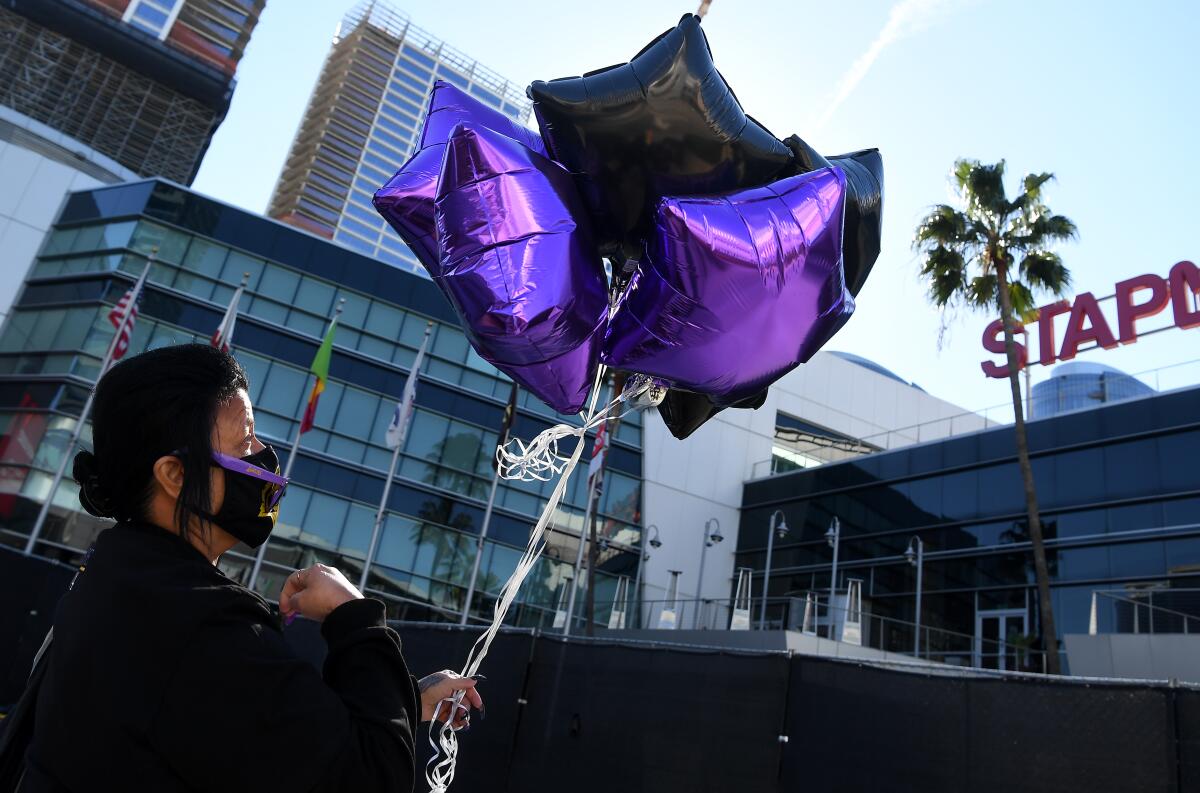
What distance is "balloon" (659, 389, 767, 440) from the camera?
9.79 feet

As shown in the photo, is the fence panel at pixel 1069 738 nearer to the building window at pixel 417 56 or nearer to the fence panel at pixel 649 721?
the fence panel at pixel 649 721

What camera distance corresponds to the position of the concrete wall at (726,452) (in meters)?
29.3

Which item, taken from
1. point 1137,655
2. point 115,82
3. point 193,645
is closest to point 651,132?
point 193,645

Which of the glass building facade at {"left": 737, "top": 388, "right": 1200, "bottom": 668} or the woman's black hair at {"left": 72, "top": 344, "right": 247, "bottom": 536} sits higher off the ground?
the glass building facade at {"left": 737, "top": 388, "right": 1200, "bottom": 668}

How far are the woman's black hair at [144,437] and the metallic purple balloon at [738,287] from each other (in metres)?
1.38

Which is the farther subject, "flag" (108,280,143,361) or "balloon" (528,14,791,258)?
"flag" (108,280,143,361)

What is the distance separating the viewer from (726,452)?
31.2m

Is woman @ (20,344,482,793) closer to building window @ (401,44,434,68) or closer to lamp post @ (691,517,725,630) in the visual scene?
lamp post @ (691,517,725,630)

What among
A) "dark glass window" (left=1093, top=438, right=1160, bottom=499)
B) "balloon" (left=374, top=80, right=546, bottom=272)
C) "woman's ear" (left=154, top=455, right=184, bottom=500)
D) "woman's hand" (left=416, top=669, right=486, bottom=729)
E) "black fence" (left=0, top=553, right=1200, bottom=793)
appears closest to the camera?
"woman's ear" (left=154, top=455, right=184, bottom=500)

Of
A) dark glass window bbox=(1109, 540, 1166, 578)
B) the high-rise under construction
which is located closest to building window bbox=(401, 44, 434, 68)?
the high-rise under construction

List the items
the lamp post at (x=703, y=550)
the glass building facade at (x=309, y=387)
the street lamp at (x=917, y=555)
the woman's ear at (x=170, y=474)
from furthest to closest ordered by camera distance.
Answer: the glass building facade at (x=309, y=387) < the street lamp at (x=917, y=555) < the lamp post at (x=703, y=550) < the woman's ear at (x=170, y=474)

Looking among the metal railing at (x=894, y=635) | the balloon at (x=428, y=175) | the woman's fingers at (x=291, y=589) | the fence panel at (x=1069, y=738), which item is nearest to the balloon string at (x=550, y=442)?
the balloon at (x=428, y=175)

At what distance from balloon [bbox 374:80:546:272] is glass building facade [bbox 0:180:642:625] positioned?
23.1 m

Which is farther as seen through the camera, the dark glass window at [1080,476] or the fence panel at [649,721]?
the dark glass window at [1080,476]
